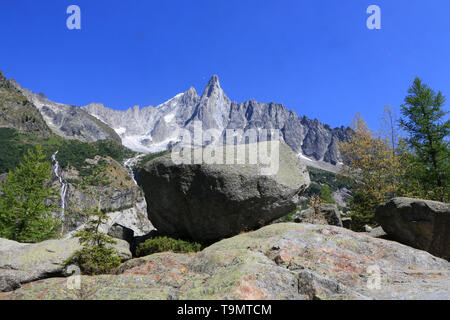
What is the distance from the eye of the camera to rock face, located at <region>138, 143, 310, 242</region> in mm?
14500

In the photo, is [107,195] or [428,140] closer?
[428,140]

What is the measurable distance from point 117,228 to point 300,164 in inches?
513

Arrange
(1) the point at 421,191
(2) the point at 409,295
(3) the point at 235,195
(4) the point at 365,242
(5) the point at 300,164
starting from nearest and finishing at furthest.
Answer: (2) the point at 409,295 → (4) the point at 365,242 → (3) the point at 235,195 → (5) the point at 300,164 → (1) the point at 421,191

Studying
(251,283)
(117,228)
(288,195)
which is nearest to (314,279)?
(251,283)

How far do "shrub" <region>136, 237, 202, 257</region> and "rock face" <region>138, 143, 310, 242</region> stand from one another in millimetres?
1130

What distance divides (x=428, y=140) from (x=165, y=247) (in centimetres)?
2294

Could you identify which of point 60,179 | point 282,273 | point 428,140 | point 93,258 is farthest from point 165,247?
point 60,179

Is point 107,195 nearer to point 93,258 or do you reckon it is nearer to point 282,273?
point 93,258

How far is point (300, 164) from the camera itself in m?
16.8

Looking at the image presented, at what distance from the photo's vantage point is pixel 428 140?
2261cm

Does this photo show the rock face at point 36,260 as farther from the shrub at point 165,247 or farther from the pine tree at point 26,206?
the pine tree at point 26,206

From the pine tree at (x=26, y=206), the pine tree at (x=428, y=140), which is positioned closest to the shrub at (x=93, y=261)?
the pine tree at (x=26, y=206)
